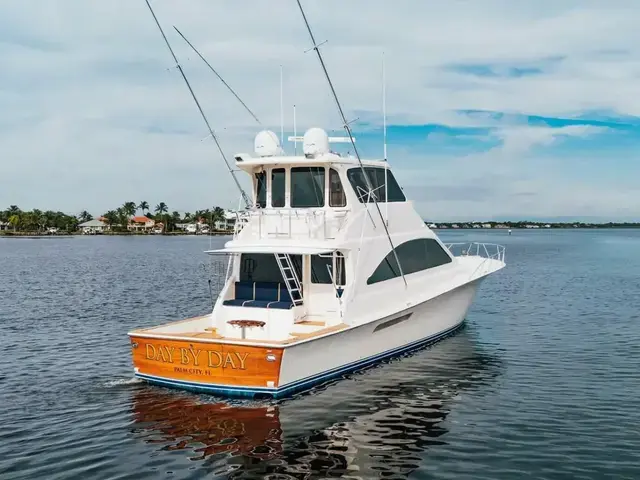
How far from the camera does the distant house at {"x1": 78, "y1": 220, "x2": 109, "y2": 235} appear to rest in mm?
172625

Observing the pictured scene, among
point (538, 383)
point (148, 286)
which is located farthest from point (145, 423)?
point (148, 286)

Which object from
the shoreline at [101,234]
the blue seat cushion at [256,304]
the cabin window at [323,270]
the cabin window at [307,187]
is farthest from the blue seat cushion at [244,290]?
the shoreline at [101,234]

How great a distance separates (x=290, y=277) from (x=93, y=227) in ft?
554

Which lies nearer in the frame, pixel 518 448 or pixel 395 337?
pixel 518 448

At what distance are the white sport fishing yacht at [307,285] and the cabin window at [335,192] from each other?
23mm

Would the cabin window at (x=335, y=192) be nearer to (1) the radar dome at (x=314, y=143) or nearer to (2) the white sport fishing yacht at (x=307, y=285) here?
(2) the white sport fishing yacht at (x=307, y=285)

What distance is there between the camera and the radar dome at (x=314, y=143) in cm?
1455

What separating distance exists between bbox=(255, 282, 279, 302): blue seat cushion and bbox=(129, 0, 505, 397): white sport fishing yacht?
0.08ft

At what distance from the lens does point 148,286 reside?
34.9 meters

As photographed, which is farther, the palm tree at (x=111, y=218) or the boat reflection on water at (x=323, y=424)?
the palm tree at (x=111, y=218)

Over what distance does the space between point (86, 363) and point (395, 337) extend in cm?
737

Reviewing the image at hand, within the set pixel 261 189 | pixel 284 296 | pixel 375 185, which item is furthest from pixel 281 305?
pixel 375 185

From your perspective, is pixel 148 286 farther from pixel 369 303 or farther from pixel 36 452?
pixel 36 452

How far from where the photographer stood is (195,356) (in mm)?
12156
